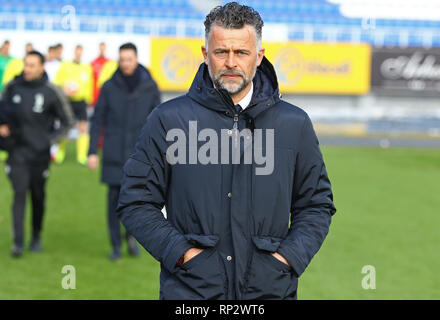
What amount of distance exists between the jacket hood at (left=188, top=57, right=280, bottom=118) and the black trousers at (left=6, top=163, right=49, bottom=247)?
14.6ft

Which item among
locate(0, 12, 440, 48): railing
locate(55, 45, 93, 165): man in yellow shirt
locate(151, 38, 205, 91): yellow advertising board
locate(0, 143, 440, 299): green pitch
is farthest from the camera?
locate(151, 38, 205, 91): yellow advertising board

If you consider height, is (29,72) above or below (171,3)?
below

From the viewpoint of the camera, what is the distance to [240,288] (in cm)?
242

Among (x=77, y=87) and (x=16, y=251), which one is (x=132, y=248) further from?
(x=77, y=87)

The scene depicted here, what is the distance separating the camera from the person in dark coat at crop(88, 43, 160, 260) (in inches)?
256

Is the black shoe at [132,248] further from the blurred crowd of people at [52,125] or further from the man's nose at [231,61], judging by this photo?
the man's nose at [231,61]

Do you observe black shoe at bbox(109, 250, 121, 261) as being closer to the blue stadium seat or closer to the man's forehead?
the man's forehead

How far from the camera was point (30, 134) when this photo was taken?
668 centimetres

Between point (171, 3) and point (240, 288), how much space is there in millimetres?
27018

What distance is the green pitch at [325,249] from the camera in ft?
18.5

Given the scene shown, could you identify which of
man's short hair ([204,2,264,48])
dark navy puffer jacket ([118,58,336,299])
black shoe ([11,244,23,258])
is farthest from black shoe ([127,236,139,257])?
man's short hair ([204,2,264,48])
